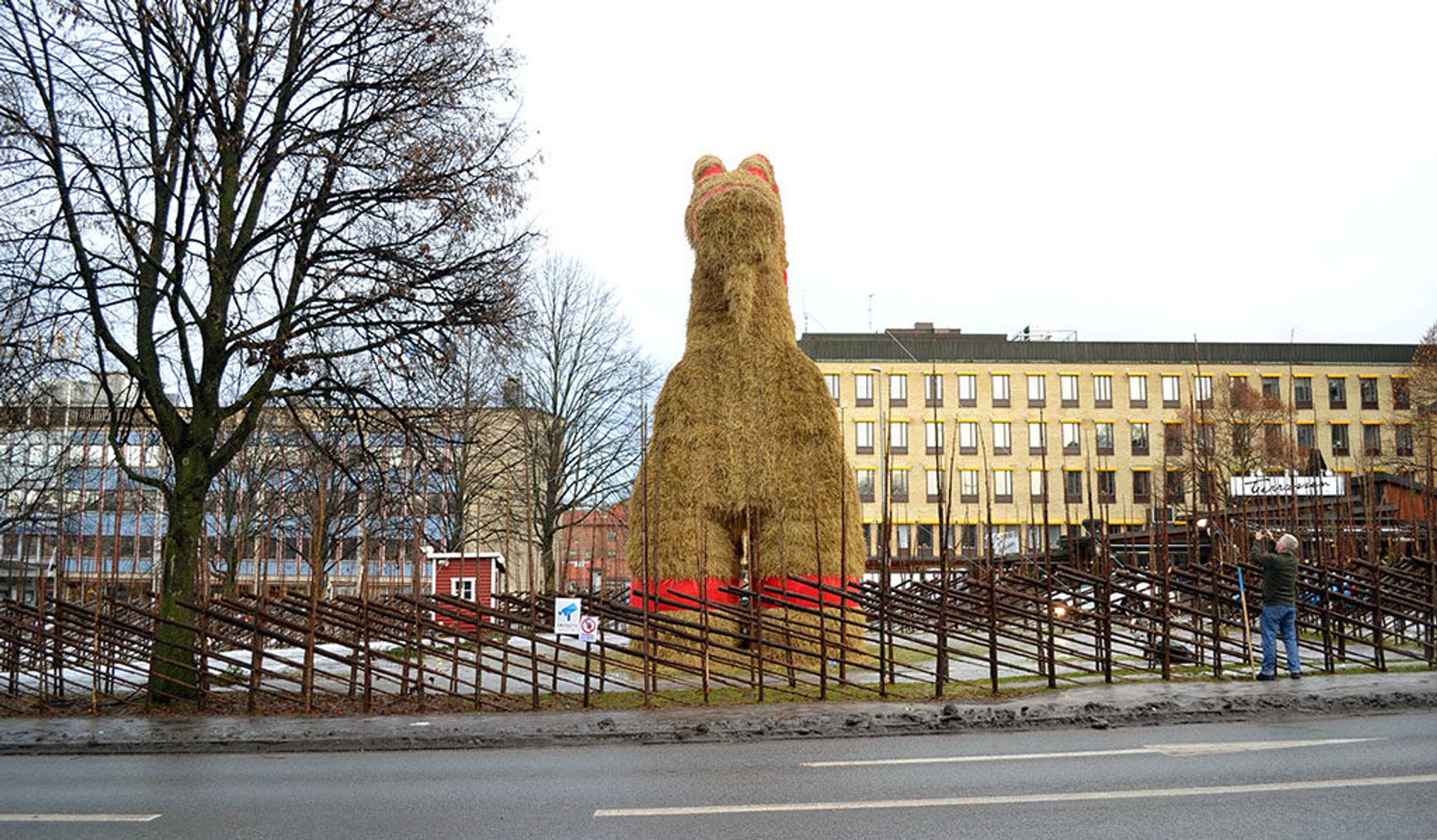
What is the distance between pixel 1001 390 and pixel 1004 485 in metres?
4.75

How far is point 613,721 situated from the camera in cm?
1172

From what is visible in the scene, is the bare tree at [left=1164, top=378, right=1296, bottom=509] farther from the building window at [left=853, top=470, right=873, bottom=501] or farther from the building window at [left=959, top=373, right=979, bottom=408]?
→ the building window at [left=853, top=470, right=873, bottom=501]

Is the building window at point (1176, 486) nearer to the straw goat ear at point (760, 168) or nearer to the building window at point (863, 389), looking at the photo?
the building window at point (863, 389)

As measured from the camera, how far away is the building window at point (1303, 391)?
59.2 metres

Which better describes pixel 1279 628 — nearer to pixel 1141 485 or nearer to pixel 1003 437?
pixel 1003 437

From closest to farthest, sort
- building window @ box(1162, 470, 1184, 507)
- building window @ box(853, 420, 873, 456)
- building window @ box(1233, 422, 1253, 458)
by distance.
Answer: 1. building window @ box(1233, 422, 1253, 458)
2. building window @ box(1162, 470, 1184, 507)
3. building window @ box(853, 420, 873, 456)

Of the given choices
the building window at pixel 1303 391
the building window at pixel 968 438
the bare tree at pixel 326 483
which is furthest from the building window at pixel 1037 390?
the bare tree at pixel 326 483

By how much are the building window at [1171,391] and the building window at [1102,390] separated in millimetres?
2817

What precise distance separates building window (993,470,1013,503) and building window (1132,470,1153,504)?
21.7 feet

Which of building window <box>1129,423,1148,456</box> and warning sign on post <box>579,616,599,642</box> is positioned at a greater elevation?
building window <box>1129,423,1148,456</box>

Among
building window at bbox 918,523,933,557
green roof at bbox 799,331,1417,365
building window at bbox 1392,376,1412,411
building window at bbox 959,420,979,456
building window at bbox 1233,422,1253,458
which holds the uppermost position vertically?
green roof at bbox 799,331,1417,365

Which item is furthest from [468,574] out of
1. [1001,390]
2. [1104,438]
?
[1104,438]

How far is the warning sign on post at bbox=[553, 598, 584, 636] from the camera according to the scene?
1304 cm

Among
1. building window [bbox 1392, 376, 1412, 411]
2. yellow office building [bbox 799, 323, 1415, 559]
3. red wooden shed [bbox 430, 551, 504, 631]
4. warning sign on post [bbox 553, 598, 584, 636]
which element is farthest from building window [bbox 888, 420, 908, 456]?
warning sign on post [bbox 553, 598, 584, 636]
